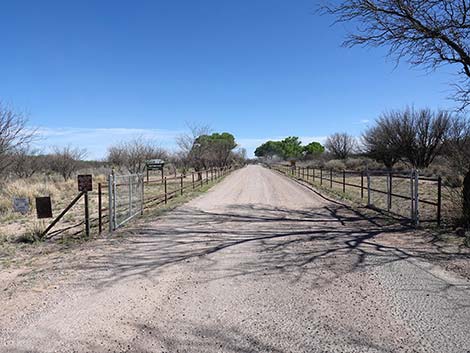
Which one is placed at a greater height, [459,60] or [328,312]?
[459,60]

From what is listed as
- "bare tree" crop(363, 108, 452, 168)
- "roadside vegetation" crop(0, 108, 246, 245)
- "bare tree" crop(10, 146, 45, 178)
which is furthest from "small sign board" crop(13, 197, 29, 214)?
"bare tree" crop(363, 108, 452, 168)

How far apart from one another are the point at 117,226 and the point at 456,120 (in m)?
39.0

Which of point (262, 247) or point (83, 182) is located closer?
point (262, 247)

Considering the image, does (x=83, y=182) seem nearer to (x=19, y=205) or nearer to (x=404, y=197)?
(x=19, y=205)

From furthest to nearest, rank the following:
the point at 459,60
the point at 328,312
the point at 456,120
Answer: the point at 456,120 → the point at 459,60 → the point at 328,312

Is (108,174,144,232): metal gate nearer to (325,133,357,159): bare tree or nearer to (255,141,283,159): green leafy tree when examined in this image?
(325,133,357,159): bare tree

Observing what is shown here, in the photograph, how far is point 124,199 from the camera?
1224 cm

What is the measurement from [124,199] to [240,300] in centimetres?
884

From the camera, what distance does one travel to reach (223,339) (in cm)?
336

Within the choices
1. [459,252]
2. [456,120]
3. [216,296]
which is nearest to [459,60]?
[459,252]

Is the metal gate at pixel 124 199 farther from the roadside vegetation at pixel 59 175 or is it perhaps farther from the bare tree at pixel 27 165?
the bare tree at pixel 27 165

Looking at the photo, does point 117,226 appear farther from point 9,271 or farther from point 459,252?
point 459,252

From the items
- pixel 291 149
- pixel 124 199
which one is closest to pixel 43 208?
pixel 124 199

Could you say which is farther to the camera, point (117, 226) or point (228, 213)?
point (228, 213)
